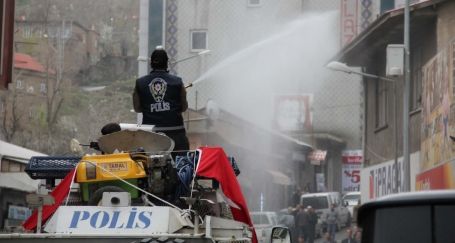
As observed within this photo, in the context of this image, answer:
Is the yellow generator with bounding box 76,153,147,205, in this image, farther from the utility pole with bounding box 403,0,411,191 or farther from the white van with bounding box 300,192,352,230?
the white van with bounding box 300,192,352,230

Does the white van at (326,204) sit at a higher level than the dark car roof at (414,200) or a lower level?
lower

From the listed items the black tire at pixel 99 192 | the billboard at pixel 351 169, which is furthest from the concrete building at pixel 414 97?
the billboard at pixel 351 169

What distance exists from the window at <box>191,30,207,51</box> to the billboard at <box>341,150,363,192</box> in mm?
9008

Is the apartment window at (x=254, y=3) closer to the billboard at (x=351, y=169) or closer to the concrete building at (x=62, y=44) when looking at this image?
the billboard at (x=351, y=169)

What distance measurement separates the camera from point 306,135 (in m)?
63.9

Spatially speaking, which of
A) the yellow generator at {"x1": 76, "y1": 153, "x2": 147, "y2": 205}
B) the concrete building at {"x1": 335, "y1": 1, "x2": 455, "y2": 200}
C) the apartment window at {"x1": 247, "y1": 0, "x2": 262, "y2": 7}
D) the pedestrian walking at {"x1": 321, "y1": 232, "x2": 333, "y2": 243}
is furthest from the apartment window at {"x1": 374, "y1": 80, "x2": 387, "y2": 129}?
the yellow generator at {"x1": 76, "y1": 153, "x2": 147, "y2": 205}

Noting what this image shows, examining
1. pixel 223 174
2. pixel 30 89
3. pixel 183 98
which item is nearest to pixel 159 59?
pixel 183 98

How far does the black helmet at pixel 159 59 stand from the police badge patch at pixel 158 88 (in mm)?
133

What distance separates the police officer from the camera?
11.1 meters

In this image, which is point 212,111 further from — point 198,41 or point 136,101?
point 136,101

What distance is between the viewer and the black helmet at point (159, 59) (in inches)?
436

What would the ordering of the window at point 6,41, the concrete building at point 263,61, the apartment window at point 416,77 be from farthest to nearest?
the concrete building at point 263,61 → the apartment window at point 416,77 → the window at point 6,41

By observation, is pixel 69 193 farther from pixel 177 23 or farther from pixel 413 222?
pixel 177 23

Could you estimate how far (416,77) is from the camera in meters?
35.5
